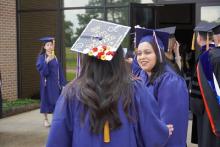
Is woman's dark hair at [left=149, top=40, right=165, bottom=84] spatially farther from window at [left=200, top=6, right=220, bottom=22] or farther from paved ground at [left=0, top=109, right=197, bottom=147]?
window at [left=200, top=6, right=220, bottom=22]

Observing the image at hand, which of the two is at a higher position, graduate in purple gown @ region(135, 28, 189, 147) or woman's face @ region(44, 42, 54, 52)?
woman's face @ region(44, 42, 54, 52)

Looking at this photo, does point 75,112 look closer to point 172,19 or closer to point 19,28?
point 19,28

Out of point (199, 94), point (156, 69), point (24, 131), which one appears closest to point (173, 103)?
point (156, 69)

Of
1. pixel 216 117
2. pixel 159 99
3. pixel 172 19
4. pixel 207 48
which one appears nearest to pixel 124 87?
pixel 159 99

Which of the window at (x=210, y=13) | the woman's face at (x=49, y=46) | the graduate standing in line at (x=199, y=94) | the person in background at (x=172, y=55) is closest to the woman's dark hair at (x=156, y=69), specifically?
the person in background at (x=172, y=55)

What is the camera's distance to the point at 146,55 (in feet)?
12.2

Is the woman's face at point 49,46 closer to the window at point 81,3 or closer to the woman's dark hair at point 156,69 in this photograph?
the window at point 81,3

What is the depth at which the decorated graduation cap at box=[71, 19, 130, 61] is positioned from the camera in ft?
8.53

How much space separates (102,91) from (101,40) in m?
0.36

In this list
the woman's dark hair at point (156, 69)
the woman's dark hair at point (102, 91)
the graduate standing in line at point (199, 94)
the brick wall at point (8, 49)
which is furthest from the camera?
the brick wall at point (8, 49)

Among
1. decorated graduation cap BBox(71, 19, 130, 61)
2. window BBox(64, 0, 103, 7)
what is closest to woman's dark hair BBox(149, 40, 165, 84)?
decorated graduation cap BBox(71, 19, 130, 61)

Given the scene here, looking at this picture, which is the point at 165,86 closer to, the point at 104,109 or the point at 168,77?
the point at 168,77

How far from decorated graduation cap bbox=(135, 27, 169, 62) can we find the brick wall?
8.76 meters

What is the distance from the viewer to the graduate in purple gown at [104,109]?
8.45 ft
